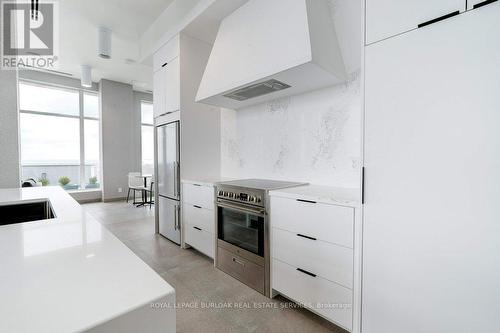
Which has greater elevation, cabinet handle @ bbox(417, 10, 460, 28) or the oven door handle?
cabinet handle @ bbox(417, 10, 460, 28)

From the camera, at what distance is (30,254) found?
781mm

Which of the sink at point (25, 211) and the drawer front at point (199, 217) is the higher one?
the sink at point (25, 211)

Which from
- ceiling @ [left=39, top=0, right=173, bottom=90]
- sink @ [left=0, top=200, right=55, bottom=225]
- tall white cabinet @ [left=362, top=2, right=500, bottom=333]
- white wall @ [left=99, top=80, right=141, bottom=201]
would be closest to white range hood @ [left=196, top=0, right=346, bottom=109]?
tall white cabinet @ [left=362, top=2, right=500, bottom=333]

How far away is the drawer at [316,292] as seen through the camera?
153 cm

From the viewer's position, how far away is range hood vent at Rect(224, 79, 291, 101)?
82.9 inches

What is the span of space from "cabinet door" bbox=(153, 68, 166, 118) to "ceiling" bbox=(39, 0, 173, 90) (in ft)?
2.62

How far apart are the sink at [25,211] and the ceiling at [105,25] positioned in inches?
108

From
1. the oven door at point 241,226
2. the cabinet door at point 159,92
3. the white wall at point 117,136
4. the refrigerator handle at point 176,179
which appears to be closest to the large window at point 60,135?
the white wall at point 117,136

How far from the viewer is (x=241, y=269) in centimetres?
224

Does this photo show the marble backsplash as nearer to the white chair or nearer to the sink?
the sink

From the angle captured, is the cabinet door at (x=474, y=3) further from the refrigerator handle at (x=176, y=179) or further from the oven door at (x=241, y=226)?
the refrigerator handle at (x=176, y=179)

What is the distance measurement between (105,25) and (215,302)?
4.10 m

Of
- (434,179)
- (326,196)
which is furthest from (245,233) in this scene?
(434,179)

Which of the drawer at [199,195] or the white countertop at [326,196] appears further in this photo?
the drawer at [199,195]
